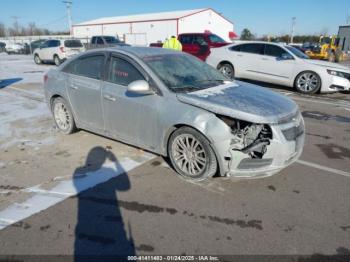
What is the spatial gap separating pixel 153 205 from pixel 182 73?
193 cm

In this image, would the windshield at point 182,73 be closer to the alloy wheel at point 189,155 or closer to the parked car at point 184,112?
the parked car at point 184,112

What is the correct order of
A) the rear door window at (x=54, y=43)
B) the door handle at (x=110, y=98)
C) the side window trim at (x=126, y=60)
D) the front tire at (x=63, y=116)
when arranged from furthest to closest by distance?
the rear door window at (x=54, y=43) < the front tire at (x=63, y=116) < the door handle at (x=110, y=98) < the side window trim at (x=126, y=60)

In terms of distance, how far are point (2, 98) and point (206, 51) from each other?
9.63 metres

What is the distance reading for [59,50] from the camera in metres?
18.1

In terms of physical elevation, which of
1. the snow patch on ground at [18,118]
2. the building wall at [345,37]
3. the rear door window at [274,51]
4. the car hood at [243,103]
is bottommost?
the snow patch on ground at [18,118]

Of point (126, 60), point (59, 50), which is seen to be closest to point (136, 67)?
point (126, 60)

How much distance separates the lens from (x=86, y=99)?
15.3 feet

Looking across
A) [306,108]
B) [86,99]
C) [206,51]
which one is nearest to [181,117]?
[86,99]

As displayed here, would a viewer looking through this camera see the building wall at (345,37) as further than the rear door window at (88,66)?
Yes

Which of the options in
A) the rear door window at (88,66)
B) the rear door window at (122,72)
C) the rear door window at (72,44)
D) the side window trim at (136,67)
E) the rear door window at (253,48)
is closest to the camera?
the side window trim at (136,67)

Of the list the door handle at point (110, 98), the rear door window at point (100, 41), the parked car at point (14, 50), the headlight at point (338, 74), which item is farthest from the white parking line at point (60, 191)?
the parked car at point (14, 50)

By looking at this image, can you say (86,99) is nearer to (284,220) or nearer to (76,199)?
(76,199)

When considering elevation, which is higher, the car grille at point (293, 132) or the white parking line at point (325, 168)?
the car grille at point (293, 132)

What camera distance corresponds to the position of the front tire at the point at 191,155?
3.44 m
